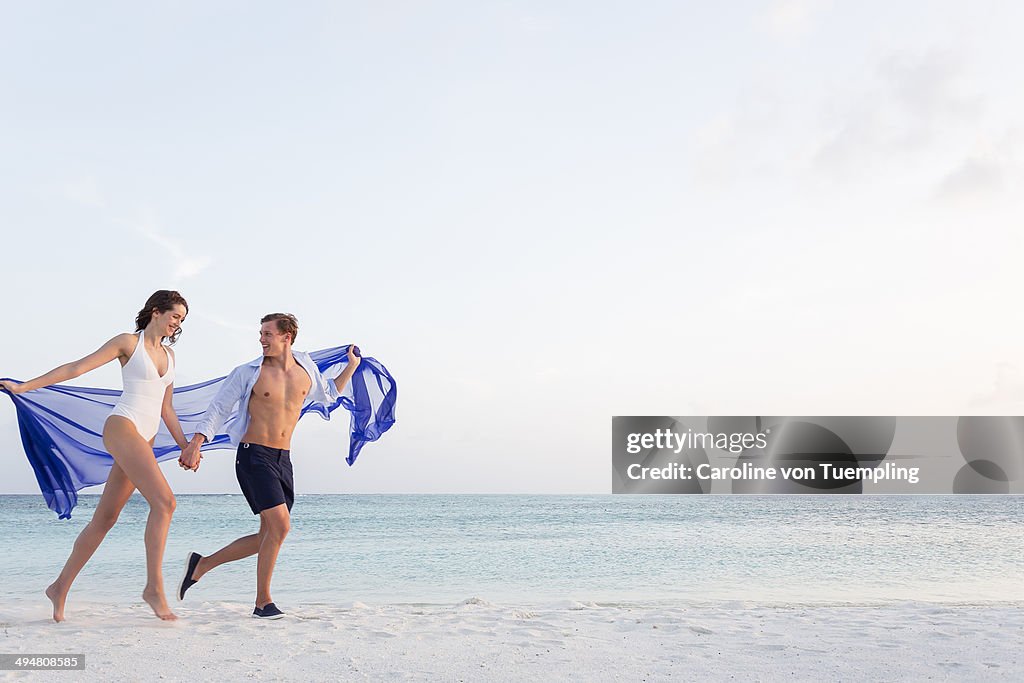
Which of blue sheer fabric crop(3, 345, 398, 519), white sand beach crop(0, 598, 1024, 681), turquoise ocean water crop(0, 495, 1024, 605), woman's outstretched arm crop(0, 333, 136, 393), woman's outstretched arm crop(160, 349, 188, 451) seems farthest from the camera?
turquoise ocean water crop(0, 495, 1024, 605)

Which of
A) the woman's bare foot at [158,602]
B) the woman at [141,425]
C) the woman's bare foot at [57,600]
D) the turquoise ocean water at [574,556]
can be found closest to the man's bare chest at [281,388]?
the woman at [141,425]

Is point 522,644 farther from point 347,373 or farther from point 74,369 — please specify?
point 74,369

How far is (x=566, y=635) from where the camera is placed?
4.90 meters

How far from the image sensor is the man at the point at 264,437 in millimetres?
5051

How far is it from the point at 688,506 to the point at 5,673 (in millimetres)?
31388

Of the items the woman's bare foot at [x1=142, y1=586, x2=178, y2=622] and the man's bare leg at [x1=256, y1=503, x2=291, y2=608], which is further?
the man's bare leg at [x1=256, y1=503, x2=291, y2=608]

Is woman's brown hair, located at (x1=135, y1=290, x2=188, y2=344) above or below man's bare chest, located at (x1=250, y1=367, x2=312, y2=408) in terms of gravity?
above

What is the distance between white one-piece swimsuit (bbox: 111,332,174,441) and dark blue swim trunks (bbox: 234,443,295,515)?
1.83ft

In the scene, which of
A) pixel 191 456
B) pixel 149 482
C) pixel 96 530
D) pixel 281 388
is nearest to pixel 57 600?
pixel 96 530

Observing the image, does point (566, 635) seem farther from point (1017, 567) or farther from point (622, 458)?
point (622, 458)

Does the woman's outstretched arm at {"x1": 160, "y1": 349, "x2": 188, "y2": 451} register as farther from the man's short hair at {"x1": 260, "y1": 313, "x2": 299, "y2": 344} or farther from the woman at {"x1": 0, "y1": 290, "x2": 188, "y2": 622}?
the man's short hair at {"x1": 260, "y1": 313, "x2": 299, "y2": 344}

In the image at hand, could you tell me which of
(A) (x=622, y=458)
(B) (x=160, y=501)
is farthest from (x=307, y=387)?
(A) (x=622, y=458)

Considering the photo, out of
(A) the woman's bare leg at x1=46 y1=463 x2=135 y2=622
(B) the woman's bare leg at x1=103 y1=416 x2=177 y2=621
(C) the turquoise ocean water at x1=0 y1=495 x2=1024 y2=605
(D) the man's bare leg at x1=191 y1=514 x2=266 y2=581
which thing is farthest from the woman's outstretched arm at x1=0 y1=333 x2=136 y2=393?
(C) the turquoise ocean water at x1=0 y1=495 x2=1024 y2=605

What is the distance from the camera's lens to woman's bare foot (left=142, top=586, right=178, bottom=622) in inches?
193
